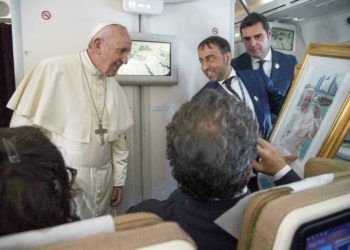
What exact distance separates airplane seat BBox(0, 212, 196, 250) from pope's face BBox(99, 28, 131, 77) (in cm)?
132

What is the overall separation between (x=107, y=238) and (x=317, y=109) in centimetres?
116

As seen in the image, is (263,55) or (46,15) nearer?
(46,15)

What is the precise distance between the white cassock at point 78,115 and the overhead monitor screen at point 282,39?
254 cm

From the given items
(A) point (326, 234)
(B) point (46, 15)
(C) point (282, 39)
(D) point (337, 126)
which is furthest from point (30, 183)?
(C) point (282, 39)

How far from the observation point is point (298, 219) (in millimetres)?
618

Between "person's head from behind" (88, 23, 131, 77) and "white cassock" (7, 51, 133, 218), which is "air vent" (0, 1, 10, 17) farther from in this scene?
"person's head from behind" (88, 23, 131, 77)

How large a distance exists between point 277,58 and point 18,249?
2155 millimetres

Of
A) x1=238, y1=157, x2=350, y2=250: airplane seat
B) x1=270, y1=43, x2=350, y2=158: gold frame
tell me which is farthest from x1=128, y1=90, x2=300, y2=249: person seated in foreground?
x1=270, y1=43, x2=350, y2=158: gold frame

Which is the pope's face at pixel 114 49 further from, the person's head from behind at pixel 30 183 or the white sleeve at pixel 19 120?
the person's head from behind at pixel 30 183

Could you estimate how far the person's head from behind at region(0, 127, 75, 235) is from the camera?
573mm

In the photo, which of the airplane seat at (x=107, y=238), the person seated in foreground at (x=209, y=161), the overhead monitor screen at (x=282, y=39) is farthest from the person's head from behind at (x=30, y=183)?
the overhead monitor screen at (x=282, y=39)

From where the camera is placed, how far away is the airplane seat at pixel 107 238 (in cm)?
50

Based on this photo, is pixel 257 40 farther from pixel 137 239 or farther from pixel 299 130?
pixel 137 239

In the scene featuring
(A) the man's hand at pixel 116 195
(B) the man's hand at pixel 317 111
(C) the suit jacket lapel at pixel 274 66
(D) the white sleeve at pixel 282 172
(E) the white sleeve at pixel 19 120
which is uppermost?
(C) the suit jacket lapel at pixel 274 66
